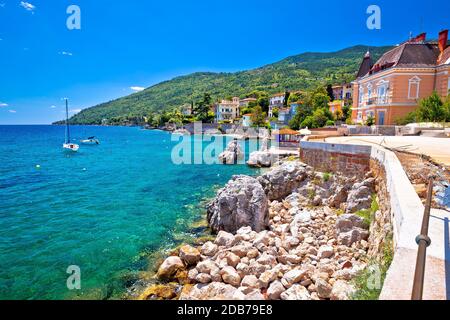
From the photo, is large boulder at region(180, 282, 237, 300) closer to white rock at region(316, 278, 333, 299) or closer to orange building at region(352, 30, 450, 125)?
white rock at region(316, 278, 333, 299)

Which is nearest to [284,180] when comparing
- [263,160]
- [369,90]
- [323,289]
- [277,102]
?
[323,289]

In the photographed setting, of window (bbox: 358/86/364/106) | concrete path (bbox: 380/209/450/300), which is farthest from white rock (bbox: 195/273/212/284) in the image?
window (bbox: 358/86/364/106)

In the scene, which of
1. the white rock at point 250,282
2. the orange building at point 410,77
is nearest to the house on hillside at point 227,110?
the orange building at point 410,77

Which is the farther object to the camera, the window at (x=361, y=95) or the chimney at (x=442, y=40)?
the window at (x=361, y=95)

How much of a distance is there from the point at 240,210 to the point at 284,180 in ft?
15.4

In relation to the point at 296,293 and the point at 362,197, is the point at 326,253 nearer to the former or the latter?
the point at 296,293

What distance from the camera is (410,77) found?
25031mm

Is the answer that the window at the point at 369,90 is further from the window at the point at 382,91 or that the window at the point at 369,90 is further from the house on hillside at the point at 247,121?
the house on hillside at the point at 247,121

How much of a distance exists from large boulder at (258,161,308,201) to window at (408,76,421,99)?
18300 millimetres

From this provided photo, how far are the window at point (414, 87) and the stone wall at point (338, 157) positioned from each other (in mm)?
17089

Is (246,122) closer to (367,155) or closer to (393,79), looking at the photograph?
(393,79)

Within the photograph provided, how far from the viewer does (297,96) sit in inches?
3051

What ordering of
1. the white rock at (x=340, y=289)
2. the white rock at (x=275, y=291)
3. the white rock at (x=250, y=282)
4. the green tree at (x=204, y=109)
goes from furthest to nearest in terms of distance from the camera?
the green tree at (x=204, y=109), the white rock at (x=250, y=282), the white rock at (x=275, y=291), the white rock at (x=340, y=289)

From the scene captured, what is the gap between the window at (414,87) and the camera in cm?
2506
